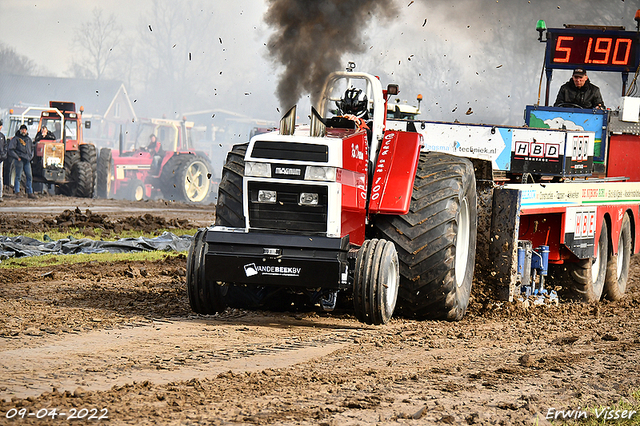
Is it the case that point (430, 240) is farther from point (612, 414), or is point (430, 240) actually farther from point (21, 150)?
point (21, 150)

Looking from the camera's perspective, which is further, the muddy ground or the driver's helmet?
the driver's helmet

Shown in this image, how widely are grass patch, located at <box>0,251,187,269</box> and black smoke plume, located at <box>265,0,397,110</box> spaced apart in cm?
410

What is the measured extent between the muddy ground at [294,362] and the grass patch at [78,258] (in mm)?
2310

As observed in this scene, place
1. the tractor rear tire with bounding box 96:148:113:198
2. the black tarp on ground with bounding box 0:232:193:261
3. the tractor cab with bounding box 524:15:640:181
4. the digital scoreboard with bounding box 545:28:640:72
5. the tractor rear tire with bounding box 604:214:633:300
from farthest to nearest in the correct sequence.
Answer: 1. the tractor rear tire with bounding box 96:148:113:198
2. the digital scoreboard with bounding box 545:28:640:72
3. the black tarp on ground with bounding box 0:232:193:261
4. the tractor cab with bounding box 524:15:640:181
5. the tractor rear tire with bounding box 604:214:633:300

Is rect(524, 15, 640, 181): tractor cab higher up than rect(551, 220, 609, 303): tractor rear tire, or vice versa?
rect(524, 15, 640, 181): tractor cab

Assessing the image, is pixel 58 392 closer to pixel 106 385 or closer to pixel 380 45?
pixel 106 385

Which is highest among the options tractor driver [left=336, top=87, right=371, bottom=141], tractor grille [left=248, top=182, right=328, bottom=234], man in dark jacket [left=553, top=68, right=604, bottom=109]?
man in dark jacket [left=553, top=68, right=604, bottom=109]

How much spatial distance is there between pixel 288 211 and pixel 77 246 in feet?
23.6

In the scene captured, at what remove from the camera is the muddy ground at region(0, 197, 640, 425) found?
14.7 ft

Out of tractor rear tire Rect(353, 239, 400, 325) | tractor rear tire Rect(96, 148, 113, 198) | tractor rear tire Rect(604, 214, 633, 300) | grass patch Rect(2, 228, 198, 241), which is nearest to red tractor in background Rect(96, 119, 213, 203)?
tractor rear tire Rect(96, 148, 113, 198)

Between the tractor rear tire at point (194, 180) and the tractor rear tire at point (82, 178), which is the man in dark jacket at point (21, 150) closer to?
the tractor rear tire at point (82, 178)

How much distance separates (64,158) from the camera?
83.9ft

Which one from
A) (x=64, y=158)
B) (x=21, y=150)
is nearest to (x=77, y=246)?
(x=21, y=150)

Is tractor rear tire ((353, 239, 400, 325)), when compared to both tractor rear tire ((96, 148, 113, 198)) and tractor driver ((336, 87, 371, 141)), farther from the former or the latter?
tractor rear tire ((96, 148, 113, 198))
